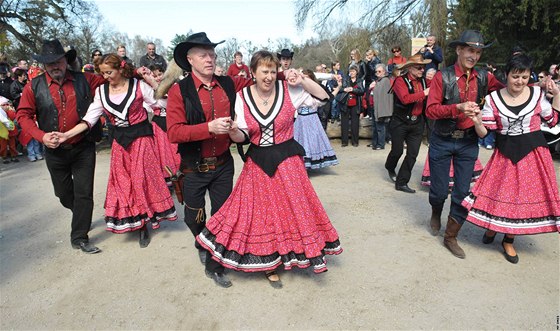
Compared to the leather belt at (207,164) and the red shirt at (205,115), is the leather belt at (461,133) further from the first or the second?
the leather belt at (207,164)

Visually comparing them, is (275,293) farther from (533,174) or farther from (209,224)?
(533,174)

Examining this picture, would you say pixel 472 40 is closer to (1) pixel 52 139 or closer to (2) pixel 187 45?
(2) pixel 187 45

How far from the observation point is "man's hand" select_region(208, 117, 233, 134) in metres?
2.84

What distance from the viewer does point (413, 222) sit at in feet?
15.9

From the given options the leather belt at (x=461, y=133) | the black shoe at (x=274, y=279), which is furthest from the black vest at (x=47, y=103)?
the leather belt at (x=461, y=133)

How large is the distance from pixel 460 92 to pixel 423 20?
12432 millimetres

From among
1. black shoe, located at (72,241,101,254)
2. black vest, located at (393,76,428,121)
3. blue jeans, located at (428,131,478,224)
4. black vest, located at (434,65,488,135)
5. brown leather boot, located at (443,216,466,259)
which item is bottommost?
brown leather boot, located at (443,216,466,259)

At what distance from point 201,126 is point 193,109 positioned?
270 millimetres

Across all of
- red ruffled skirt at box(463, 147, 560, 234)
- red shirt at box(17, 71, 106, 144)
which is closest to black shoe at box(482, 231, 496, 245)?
red ruffled skirt at box(463, 147, 560, 234)

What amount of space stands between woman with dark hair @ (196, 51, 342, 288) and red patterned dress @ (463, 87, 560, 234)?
1637 mm

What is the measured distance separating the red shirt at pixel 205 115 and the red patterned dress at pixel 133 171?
127 cm

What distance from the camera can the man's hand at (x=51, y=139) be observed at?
12.5 feet

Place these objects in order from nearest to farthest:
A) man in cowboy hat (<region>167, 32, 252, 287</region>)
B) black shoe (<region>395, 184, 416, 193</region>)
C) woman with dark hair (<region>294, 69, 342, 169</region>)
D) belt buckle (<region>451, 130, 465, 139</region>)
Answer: man in cowboy hat (<region>167, 32, 252, 287</region>), belt buckle (<region>451, 130, 465, 139</region>), black shoe (<region>395, 184, 416, 193</region>), woman with dark hair (<region>294, 69, 342, 169</region>)

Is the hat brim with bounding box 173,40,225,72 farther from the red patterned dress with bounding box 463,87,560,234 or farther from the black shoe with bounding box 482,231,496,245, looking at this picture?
the black shoe with bounding box 482,231,496,245
